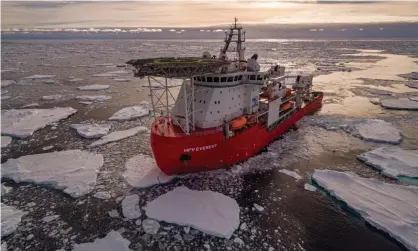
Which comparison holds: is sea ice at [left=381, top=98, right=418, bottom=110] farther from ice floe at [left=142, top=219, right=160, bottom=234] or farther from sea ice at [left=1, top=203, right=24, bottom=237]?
sea ice at [left=1, top=203, right=24, bottom=237]

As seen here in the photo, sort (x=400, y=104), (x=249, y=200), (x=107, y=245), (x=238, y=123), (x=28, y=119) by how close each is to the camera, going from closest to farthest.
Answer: (x=107, y=245) → (x=249, y=200) → (x=238, y=123) → (x=28, y=119) → (x=400, y=104)

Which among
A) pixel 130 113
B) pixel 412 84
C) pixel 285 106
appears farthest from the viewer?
pixel 412 84

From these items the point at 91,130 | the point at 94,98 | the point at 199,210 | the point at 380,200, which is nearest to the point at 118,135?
the point at 91,130

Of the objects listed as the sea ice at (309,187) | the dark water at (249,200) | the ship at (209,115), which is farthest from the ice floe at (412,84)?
the sea ice at (309,187)

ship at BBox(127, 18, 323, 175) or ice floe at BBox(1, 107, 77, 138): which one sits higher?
ship at BBox(127, 18, 323, 175)

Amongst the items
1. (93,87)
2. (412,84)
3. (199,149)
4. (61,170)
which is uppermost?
(412,84)

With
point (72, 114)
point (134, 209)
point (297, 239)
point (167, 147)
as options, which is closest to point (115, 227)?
point (134, 209)

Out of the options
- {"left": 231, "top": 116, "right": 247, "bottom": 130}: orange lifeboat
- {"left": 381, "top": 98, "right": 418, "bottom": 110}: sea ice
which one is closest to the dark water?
{"left": 231, "top": 116, "right": 247, "bottom": 130}: orange lifeboat

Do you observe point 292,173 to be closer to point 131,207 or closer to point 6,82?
point 131,207
